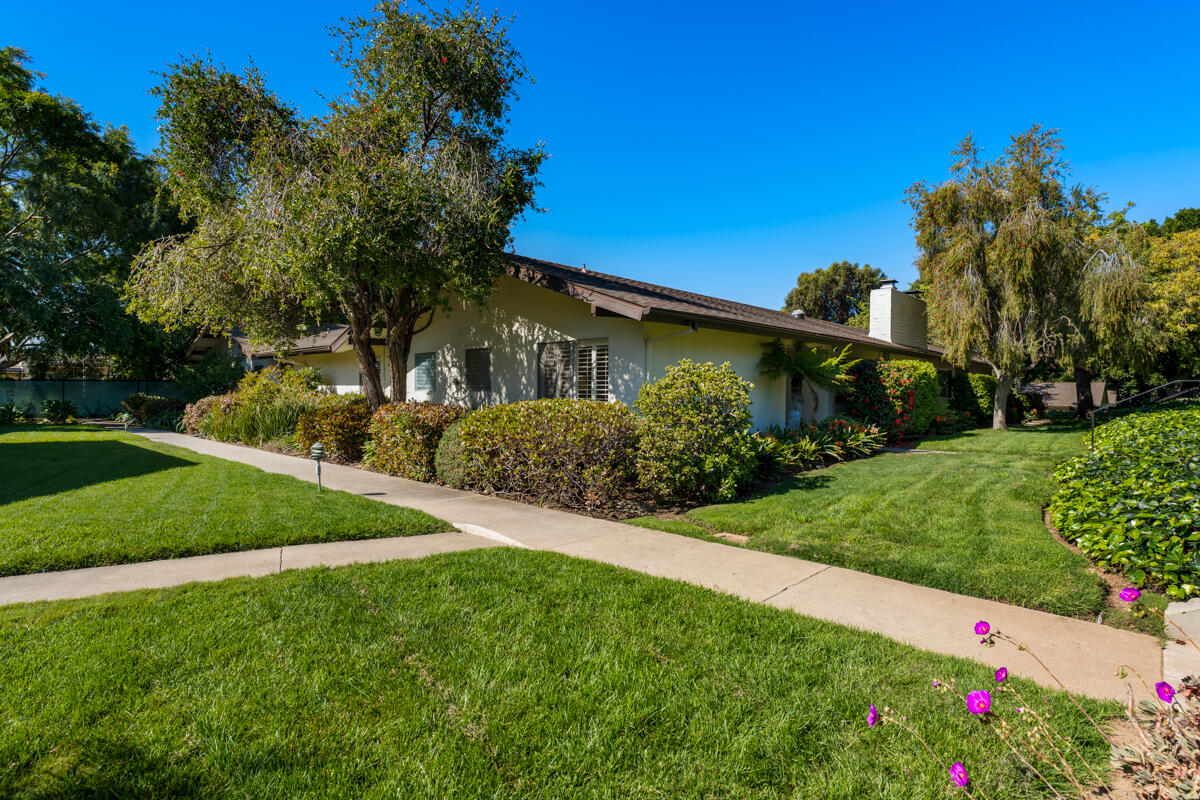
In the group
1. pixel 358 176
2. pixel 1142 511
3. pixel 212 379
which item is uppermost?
pixel 358 176

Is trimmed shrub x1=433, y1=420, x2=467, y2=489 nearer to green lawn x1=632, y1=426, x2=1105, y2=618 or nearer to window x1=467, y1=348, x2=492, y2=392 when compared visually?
green lawn x1=632, y1=426, x2=1105, y2=618

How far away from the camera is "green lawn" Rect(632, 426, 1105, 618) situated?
4.44m

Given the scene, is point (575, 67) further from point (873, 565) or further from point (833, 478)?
point (873, 565)

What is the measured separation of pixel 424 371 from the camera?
1473cm

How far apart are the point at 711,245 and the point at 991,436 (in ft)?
32.5

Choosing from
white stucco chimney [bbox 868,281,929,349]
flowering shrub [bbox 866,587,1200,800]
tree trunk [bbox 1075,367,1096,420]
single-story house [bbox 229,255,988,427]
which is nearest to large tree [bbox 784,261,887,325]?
tree trunk [bbox 1075,367,1096,420]

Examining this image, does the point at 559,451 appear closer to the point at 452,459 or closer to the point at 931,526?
the point at 452,459

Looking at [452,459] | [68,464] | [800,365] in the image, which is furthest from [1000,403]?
[68,464]

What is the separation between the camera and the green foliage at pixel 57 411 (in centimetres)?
2264

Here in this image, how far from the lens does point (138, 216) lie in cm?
2698

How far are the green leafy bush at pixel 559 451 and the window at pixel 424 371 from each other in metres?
6.83

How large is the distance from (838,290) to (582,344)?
A: 39.0m

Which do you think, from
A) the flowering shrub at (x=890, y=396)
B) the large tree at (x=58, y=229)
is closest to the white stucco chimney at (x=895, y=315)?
the flowering shrub at (x=890, y=396)

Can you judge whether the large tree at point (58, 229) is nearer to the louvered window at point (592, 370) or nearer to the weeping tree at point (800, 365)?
the louvered window at point (592, 370)
